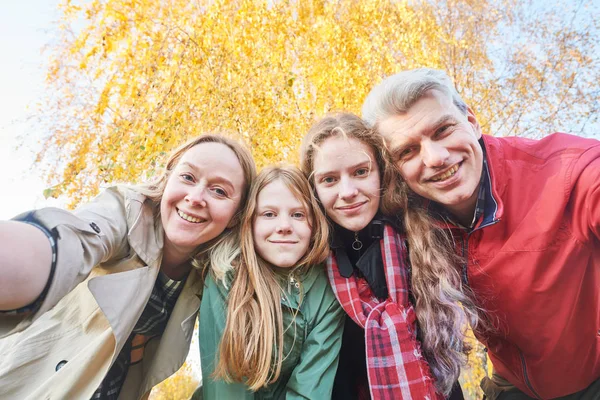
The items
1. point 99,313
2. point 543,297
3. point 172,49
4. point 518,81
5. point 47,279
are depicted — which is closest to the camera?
point 47,279

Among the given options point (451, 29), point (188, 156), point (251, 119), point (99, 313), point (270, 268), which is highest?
point (451, 29)

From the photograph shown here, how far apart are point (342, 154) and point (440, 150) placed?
17.7 inches

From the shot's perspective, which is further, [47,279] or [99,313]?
[99,313]

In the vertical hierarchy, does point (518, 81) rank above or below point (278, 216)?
above

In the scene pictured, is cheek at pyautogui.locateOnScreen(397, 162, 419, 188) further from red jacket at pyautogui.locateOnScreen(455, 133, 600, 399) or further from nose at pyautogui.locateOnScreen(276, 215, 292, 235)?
nose at pyautogui.locateOnScreen(276, 215, 292, 235)

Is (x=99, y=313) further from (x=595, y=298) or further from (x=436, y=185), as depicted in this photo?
(x=595, y=298)

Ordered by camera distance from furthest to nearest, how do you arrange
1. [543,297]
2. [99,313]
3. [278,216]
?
1. [278,216]
2. [99,313]
3. [543,297]

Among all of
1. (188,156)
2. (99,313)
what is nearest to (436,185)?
(188,156)

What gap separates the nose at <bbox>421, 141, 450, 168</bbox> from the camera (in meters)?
1.68

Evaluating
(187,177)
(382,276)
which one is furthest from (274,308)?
(187,177)

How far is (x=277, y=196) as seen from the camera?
1.89m

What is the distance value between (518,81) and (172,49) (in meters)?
5.84

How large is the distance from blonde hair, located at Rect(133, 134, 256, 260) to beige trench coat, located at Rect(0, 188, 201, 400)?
0.23 feet

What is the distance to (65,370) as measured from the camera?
1.59m
